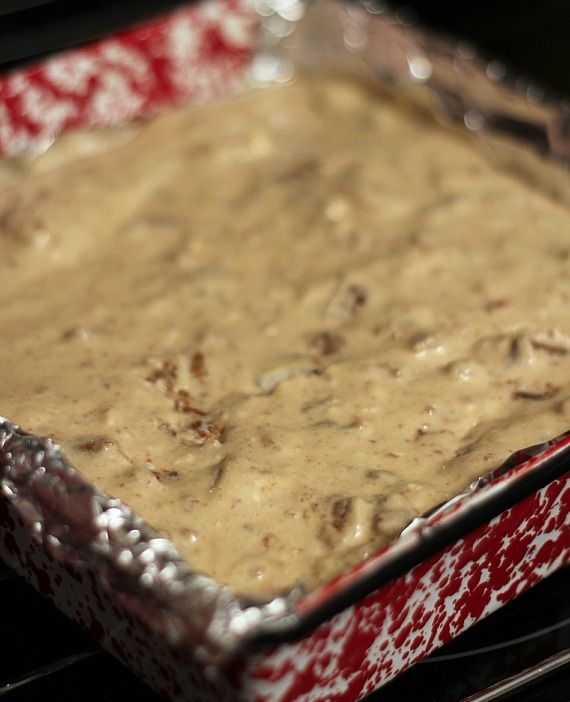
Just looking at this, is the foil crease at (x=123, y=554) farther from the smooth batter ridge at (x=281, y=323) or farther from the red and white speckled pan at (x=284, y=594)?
the smooth batter ridge at (x=281, y=323)

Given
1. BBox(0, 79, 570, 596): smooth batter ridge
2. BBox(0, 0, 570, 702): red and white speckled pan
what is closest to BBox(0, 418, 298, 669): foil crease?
BBox(0, 0, 570, 702): red and white speckled pan

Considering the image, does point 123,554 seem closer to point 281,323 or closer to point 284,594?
point 284,594

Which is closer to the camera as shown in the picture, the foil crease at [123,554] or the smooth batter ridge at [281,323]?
the foil crease at [123,554]

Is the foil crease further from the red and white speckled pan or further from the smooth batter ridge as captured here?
the smooth batter ridge

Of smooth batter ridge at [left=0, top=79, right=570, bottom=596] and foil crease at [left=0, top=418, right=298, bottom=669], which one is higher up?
foil crease at [left=0, top=418, right=298, bottom=669]

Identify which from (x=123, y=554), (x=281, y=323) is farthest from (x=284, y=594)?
(x=281, y=323)

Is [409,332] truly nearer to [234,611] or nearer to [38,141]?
[234,611]

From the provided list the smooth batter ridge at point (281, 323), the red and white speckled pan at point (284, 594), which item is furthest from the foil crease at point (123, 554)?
the smooth batter ridge at point (281, 323)

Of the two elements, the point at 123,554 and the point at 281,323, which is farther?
the point at 281,323
